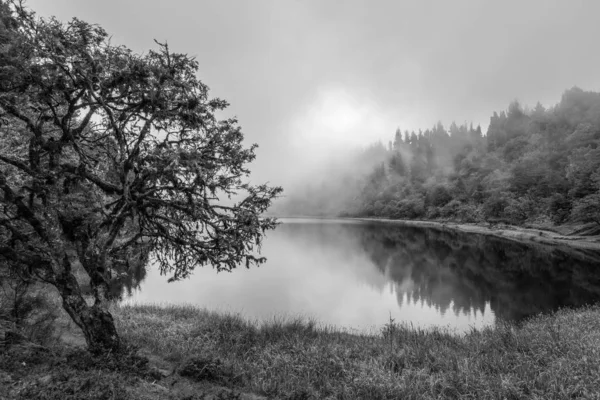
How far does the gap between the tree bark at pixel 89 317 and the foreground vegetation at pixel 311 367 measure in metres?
0.44

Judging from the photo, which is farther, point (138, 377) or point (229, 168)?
point (229, 168)

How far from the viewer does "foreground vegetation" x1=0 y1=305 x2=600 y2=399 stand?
22.8ft

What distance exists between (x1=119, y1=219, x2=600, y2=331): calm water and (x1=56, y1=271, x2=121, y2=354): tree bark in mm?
15985

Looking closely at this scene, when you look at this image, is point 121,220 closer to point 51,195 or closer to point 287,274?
point 51,195

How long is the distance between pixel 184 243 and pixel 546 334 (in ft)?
51.9

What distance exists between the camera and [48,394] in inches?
220

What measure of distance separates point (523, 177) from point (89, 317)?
387 ft

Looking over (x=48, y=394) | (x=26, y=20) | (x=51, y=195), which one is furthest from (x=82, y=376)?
(x=26, y=20)

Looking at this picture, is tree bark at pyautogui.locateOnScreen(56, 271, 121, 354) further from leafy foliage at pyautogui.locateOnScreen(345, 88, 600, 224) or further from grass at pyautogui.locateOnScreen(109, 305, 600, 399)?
leafy foliage at pyautogui.locateOnScreen(345, 88, 600, 224)

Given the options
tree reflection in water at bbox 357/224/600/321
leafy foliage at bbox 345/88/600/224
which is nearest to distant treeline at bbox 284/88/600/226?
leafy foliage at bbox 345/88/600/224

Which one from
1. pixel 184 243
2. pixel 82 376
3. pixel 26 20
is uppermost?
pixel 26 20

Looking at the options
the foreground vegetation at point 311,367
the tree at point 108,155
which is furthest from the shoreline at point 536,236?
the tree at point 108,155

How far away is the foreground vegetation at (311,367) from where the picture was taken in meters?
6.96

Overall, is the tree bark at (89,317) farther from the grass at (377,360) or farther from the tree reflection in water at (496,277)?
the tree reflection in water at (496,277)
